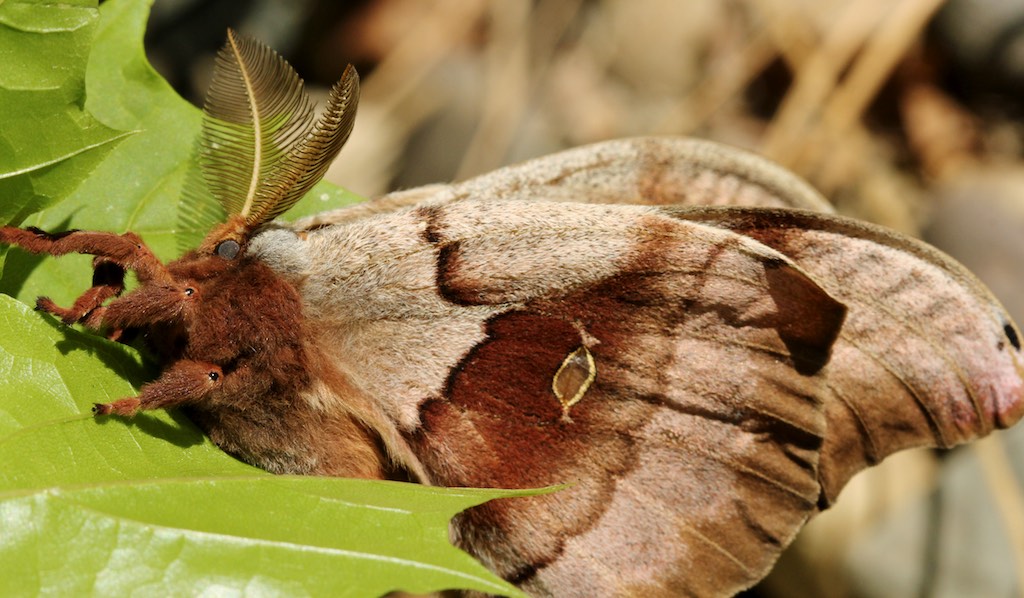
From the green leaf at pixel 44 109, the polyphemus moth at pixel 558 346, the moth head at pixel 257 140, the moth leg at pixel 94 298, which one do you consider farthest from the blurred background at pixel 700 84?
the green leaf at pixel 44 109

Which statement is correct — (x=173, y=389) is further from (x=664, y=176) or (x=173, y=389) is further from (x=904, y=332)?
(x=904, y=332)

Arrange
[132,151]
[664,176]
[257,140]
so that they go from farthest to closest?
[664,176] → [132,151] → [257,140]

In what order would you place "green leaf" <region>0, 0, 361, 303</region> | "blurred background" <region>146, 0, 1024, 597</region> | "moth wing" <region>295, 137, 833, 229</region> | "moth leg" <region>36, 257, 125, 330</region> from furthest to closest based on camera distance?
"blurred background" <region>146, 0, 1024, 597</region> < "moth wing" <region>295, 137, 833, 229</region> < "green leaf" <region>0, 0, 361, 303</region> < "moth leg" <region>36, 257, 125, 330</region>

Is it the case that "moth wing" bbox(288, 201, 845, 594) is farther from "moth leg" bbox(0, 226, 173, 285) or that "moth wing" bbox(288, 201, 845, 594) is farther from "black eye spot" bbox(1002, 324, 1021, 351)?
"black eye spot" bbox(1002, 324, 1021, 351)

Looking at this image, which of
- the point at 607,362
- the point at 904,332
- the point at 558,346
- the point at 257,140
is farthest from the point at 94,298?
the point at 904,332

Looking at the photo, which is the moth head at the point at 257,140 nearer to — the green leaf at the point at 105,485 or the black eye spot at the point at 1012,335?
the green leaf at the point at 105,485

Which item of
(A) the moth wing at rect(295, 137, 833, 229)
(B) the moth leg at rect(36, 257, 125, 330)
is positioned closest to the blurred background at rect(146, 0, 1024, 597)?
(A) the moth wing at rect(295, 137, 833, 229)
